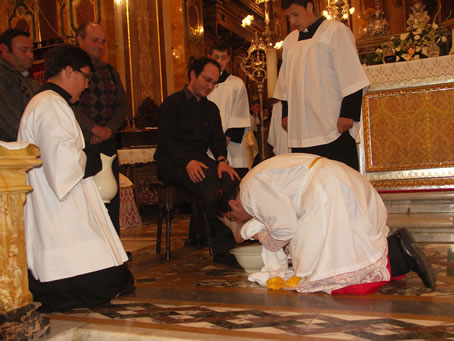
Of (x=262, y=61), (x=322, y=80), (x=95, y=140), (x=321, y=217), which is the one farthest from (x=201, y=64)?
(x=262, y=61)

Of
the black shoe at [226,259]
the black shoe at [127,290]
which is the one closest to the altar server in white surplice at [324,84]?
the black shoe at [226,259]

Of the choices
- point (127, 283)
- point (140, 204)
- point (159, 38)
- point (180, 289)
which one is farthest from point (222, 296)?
point (159, 38)

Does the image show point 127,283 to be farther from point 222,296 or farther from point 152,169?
point 152,169

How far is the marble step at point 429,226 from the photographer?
160 inches

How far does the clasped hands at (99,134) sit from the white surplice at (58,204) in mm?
931

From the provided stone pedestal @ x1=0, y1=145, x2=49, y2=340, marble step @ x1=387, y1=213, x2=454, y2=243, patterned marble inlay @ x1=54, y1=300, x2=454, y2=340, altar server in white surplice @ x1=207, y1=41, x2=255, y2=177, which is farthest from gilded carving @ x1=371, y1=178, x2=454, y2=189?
stone pedestal @ x1=0, y1=145, x2=49, y2=340

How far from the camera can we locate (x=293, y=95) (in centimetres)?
404

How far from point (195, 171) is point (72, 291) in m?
1.53

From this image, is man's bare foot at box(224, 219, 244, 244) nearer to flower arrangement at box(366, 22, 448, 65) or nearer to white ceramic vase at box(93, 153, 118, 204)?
white ceramic vase at box(93, 153, 118, 204)

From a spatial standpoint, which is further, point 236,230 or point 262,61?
point 262,61

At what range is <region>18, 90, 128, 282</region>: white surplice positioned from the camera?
8.16 ft

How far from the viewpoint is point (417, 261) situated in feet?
8.70

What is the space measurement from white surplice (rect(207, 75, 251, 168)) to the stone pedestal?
125 inches

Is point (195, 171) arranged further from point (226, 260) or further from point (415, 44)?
point (415, 44)
